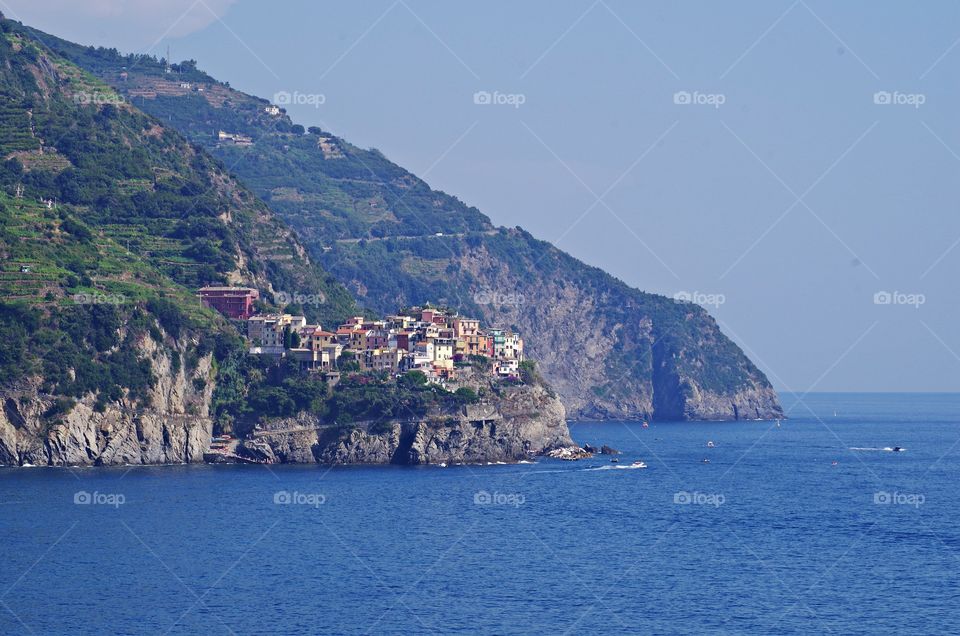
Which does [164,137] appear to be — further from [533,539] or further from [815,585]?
[815,585]

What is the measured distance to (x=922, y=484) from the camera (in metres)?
127

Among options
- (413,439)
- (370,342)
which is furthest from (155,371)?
(370,342)

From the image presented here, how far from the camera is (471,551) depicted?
8694 cm

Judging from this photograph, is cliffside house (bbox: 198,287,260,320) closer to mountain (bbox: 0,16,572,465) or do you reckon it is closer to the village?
the village

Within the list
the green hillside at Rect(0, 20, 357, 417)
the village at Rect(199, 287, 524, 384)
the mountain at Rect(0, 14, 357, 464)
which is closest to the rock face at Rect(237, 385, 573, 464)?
the village at Rect(199, 287, 524, 384)

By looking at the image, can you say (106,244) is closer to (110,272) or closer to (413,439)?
(110,272)

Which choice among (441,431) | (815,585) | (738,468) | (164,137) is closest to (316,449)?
(441,431)

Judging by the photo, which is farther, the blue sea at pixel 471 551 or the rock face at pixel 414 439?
the rock face at pixel 414 439

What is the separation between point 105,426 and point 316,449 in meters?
19.3

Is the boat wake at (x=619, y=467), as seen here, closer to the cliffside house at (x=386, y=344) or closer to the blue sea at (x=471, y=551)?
the blue sea at (x=471, y=551)

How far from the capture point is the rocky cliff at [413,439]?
436ft

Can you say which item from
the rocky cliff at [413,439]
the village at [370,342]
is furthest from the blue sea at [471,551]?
the village at [370,342]

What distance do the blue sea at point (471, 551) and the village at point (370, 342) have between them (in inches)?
662

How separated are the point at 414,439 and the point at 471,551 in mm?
49049
